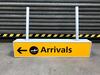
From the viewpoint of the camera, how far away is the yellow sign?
6352 millimetres

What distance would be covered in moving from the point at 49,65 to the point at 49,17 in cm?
315

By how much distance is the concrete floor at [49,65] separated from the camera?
5.10 m

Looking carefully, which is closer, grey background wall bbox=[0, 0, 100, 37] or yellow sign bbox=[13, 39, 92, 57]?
yellow sign bbox=[13, 39, 92, 57]

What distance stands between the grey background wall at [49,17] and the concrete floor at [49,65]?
1.96 metres

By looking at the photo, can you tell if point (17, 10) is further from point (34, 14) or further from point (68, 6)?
point (68, 6)

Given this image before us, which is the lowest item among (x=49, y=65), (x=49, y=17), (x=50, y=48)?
(x=49, y=65)

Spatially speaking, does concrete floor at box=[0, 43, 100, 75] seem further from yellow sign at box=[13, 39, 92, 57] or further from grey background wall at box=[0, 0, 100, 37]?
grey background wall at box=[0, 0, 100, 37]

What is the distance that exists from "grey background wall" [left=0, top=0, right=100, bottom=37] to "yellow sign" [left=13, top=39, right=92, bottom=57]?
7.10 ft

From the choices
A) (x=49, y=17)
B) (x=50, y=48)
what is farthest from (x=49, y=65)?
(x=49, y=17)

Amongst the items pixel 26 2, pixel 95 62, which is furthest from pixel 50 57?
pixel 26 2

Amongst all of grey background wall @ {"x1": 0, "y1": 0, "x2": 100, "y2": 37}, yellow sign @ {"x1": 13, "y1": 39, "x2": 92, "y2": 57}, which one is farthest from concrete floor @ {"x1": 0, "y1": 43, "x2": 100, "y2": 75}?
grey background wall @ {"x1": 0, "y1": 0, "x2": 100, "y2": 37}

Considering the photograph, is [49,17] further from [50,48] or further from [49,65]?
[49,65]

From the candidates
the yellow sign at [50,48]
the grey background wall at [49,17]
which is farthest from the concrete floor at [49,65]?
the grey background wall at [49,17]

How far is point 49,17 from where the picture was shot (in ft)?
28.0
